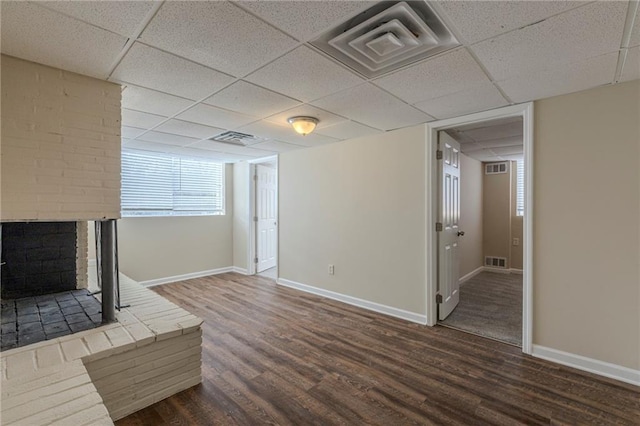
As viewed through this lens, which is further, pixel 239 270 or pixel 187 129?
pixel 239 270

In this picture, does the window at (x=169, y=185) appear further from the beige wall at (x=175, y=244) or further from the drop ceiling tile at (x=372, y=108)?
the drop ceiling tile at (x=372, y=108)

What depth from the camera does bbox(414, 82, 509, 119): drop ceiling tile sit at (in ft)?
7.88

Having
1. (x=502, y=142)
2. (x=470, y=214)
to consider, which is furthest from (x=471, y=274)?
(x=502, y=142)

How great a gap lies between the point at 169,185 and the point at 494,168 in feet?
20.4

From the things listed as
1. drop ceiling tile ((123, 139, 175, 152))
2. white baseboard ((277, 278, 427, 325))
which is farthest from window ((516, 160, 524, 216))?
drop ceiling tile ((123, 139, 175, 152))

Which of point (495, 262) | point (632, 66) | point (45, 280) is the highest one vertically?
point (632, 66)

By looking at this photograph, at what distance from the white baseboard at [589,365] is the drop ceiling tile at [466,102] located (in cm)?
218

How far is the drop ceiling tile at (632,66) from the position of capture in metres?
1.79

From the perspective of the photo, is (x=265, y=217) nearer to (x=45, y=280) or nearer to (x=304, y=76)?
(x=45, y=280)

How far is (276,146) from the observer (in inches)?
176

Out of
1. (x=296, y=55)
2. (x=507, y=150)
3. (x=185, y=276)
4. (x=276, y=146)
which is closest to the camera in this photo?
(x=296, y=55)

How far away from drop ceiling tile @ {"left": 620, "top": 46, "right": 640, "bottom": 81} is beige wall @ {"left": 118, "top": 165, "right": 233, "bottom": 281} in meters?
5.60

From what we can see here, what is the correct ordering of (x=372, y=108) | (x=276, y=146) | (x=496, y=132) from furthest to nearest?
1. (x=276, y=146)
2. (x=496, y=132)
3. (x=372, y=108)

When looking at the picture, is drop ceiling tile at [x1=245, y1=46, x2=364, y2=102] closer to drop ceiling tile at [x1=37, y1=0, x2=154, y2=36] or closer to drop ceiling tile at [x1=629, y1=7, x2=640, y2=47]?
drop ceiling tile at [x1=37, y1=0, x2=154, y2=36]
